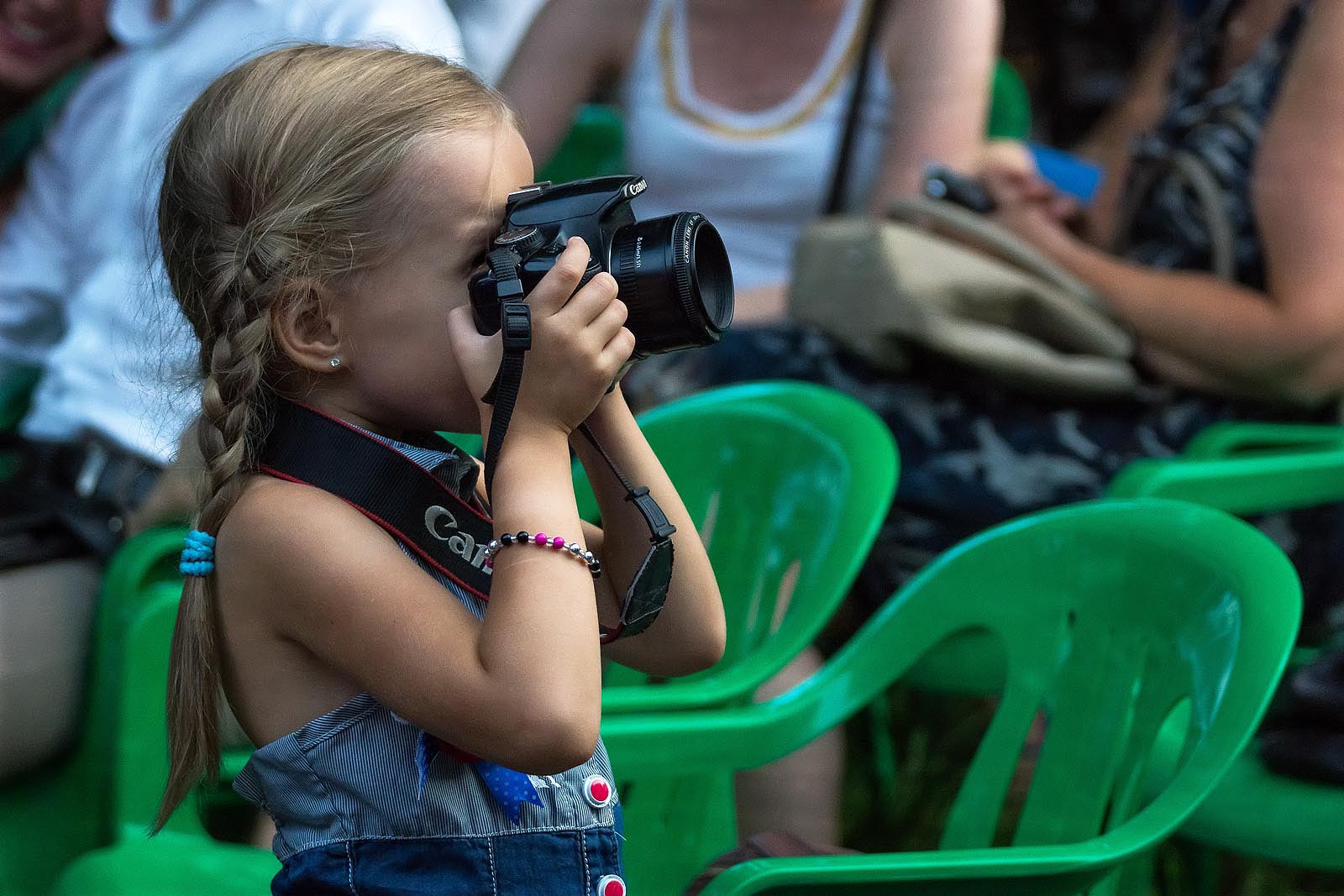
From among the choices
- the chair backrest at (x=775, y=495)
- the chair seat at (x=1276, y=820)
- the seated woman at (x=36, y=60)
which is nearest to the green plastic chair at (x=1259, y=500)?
the chair seat at (x=1276, y=820)

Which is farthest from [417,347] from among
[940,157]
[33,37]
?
[33,37]

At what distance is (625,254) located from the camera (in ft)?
2.84

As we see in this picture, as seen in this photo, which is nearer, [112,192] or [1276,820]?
[1276,820]

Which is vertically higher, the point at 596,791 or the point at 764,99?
the point at 764,99

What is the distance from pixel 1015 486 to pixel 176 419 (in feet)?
2.97

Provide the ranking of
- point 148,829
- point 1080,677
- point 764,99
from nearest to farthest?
point 1080,677 < point 148,829 < point 764,99

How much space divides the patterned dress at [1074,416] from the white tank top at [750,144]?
12.3 inches

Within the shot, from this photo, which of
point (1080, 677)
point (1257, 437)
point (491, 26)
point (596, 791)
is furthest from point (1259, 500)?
point (491, 26)

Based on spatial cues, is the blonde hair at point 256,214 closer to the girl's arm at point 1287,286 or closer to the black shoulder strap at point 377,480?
the black shoulder strap at point 377,480

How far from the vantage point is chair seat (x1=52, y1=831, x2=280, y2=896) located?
4.06 feet

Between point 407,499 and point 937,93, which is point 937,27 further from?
point 407,499

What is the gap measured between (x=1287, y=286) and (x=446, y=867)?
3.76 feet

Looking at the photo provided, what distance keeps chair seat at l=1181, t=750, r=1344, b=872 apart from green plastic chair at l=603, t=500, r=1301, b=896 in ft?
0.26

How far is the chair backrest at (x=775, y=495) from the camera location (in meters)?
1.36
